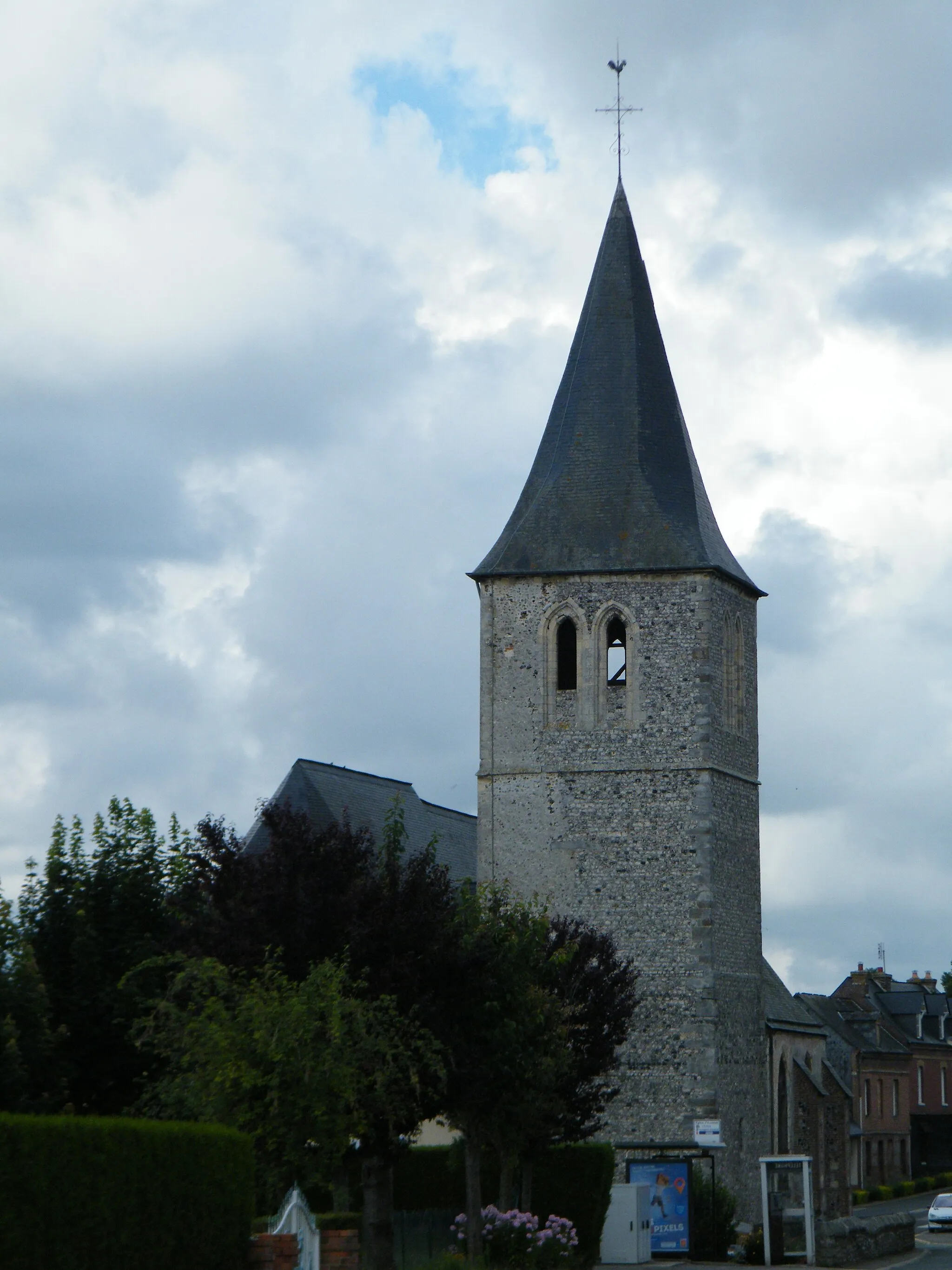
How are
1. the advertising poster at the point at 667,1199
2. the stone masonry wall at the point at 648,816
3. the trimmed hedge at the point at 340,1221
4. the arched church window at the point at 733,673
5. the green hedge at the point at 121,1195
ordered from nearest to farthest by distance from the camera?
the green hedge at the point at 121,1195 < the trimmed hedge at the point at 340,1221 < the advertising poster at the point at 667,1199 < the stone masonry wall at the point at 648,816 < the arched church window at the point at 733,673

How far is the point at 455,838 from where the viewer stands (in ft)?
148

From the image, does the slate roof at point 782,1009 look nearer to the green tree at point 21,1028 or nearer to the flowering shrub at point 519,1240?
Answer: the flowering shrub at point 519,1240

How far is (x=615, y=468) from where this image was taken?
1471 inches

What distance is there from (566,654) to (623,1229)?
12132mm

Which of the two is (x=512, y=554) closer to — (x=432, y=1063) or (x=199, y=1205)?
(x=432, y=1063)

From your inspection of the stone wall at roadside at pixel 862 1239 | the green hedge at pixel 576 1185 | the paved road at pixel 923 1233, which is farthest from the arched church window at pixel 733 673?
the green hedge at pixel 576 1185

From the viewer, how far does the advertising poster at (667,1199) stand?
28.9m

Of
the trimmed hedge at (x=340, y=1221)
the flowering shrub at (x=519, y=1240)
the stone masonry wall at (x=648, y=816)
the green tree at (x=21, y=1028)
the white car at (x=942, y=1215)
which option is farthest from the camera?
the white car at (x=942, y=1215)

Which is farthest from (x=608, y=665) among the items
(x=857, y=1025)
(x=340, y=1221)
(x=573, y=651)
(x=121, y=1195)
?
(x=857, y=1025)

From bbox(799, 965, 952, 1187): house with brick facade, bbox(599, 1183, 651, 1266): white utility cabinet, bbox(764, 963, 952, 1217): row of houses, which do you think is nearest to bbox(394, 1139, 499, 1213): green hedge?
bbox(599, 1183, 651, 1266): white utility cabinet

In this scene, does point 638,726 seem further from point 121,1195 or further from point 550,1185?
point 121,1195

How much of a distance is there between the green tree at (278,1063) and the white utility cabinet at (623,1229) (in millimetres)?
9129

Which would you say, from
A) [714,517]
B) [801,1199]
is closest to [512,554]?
[714,517]

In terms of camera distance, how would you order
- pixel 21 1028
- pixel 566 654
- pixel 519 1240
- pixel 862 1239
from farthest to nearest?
1. pixel 566 654
2. pixel 862 1239
3. pixel 519 1240
4. pixel 21 1028
